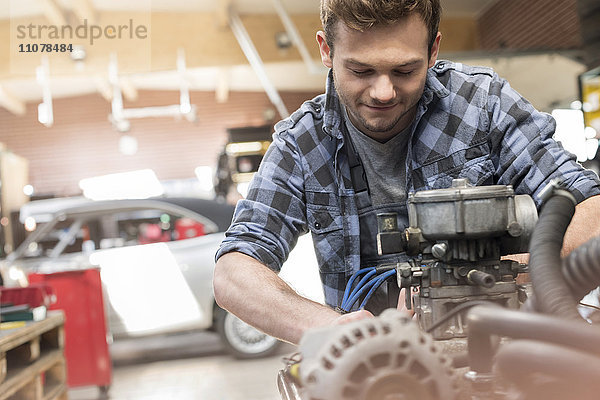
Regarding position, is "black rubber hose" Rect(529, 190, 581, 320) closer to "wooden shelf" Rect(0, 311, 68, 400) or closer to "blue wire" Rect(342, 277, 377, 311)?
"blue wire" Rect(342, 277, 377, 311)

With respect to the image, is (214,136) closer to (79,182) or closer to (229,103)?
Answer: (229,103)

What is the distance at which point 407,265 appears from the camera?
1.03 meters

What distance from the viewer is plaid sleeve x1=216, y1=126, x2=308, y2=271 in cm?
131

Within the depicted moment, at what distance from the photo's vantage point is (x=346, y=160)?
146 centimetres

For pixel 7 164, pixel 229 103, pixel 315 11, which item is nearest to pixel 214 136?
pixel 229 103

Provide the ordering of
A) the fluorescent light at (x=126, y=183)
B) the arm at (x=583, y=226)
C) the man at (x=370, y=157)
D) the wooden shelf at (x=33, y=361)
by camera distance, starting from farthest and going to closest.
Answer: the fluorescent light at (x=126, y=183)
the wooden shelf at (x=33, y=361)
the man at (x=370, y=157)
the arm at (x=583, y=226)

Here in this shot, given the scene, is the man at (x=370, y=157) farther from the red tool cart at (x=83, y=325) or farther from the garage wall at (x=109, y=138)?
the garage wall at (x=109, y=138)

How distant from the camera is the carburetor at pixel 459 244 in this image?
3.01ft

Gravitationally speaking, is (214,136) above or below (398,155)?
above

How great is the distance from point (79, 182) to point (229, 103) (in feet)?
12.0

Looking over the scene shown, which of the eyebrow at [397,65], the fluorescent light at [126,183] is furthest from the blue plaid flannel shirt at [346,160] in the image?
the fluorescent light at [126,183]

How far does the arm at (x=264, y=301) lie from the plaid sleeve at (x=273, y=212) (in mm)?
60

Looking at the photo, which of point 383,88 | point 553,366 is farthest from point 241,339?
point 553,366

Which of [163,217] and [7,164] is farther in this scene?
[7,164]
